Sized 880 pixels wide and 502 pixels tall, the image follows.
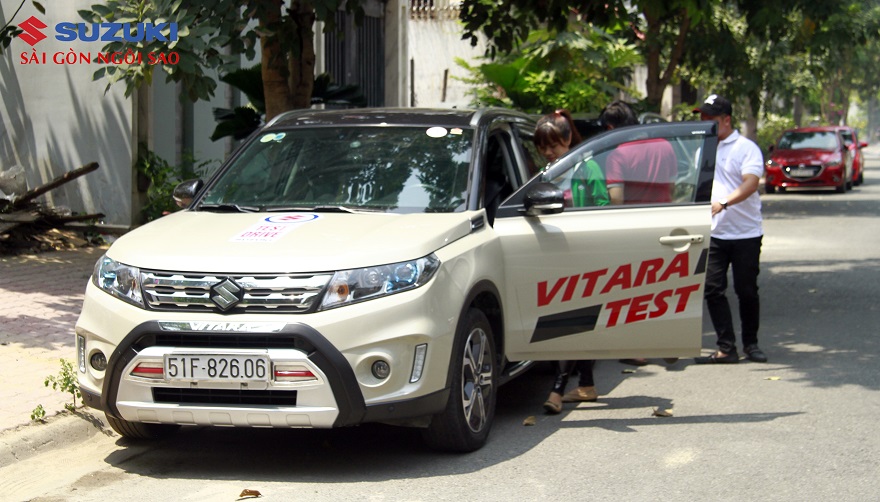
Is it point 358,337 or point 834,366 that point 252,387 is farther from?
point 834,366

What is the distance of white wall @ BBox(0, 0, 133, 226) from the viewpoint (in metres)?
14.3

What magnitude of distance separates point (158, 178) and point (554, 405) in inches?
327

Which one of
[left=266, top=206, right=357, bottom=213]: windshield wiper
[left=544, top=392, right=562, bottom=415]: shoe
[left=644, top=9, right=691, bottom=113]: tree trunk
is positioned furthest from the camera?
[left=644, top=9, right=691, bottom=113]: tree trunk

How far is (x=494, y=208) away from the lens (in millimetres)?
7305

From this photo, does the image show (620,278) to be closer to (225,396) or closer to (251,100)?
(225,396)

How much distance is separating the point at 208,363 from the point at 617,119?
4.67 m

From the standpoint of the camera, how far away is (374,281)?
5477 mm

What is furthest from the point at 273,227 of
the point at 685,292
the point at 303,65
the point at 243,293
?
the point at 303,65

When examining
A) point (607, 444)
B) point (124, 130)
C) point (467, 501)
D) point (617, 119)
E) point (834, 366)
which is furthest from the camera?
point (124, 130)

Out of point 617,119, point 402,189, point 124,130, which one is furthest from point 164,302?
point 124,130

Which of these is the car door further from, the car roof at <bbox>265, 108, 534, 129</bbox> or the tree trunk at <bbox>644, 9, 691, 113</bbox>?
the tree trunk at <bbox>644, 9, 691, 113</bbox>

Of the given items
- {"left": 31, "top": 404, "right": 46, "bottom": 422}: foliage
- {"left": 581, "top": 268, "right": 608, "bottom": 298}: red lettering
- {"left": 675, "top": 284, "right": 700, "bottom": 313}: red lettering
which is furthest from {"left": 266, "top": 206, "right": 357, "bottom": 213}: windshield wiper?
{"left": 675, "top": 284, "right": 700, "bottom": 313}: red lettering

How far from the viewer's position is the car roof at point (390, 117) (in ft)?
22.9

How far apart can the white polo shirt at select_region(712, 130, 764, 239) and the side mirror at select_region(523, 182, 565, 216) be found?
2.41m
